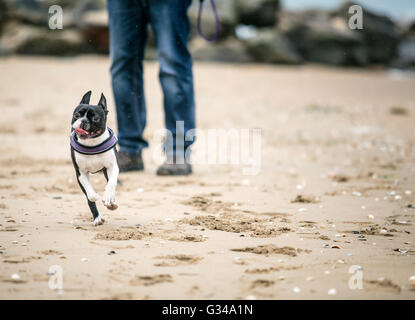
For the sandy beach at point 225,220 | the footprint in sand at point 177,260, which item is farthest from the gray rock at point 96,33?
the footprint in sand at point 177,260

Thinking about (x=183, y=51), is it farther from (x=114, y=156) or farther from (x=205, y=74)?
(x=205, y=74)

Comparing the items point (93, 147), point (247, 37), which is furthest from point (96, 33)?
point (93, 147)

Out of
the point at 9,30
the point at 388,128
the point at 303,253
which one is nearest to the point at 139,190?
the point at 303,253

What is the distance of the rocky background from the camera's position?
16.7 m

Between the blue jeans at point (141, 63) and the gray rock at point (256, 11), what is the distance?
15.1 m

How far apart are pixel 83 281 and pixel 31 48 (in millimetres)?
14537

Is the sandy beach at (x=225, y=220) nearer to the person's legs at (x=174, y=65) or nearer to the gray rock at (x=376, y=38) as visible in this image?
the person's legs at (x=174, y=65)

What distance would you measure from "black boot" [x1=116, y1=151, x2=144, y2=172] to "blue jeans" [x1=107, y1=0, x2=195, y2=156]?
0.05m

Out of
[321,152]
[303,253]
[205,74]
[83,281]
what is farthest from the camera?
[205,74]

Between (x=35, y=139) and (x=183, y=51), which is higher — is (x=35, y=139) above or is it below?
below

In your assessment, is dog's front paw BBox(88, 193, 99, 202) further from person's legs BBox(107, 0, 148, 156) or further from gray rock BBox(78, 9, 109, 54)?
gray rock BBox(78, 9, 109, 54)

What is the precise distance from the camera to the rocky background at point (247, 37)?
16.7m

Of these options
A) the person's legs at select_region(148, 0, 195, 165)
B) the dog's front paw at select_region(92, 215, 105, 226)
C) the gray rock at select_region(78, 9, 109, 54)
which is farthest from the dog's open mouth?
the gray rock at select_region(78, 9, 109, 54)

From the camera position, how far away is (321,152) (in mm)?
7047
